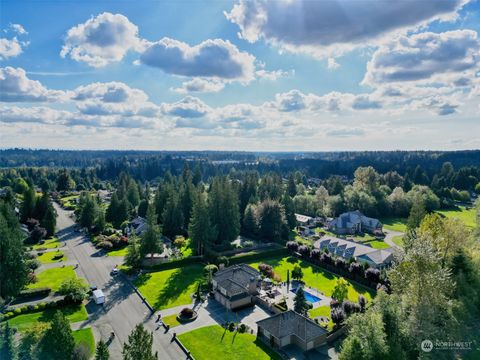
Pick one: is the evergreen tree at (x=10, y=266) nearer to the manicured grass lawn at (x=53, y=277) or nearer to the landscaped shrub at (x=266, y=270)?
the manicured grass lawn at (x=53, y=277)

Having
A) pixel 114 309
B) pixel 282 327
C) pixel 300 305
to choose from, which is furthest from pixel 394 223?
pixel 114 309

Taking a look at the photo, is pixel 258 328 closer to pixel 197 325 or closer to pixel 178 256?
pixel 197 325

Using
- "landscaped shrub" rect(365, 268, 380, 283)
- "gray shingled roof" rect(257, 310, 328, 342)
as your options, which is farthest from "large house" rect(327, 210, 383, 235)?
"gray shingled roof" rect(257, 310, 328, 342)

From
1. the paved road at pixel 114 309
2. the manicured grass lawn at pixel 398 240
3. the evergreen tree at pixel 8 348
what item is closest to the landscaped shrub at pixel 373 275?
the paved road at pixel 114 309

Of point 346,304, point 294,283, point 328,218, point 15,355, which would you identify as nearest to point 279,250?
point 294,283

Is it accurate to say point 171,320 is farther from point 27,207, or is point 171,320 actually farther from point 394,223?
point 394,223

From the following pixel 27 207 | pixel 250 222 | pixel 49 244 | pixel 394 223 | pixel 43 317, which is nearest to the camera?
pixel 43 317

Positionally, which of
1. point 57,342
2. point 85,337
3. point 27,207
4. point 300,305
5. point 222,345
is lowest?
point 222,345

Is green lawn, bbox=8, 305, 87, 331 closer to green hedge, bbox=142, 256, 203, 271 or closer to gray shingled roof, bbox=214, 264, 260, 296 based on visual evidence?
green hedge, bbox=142, 256, 203, 271
